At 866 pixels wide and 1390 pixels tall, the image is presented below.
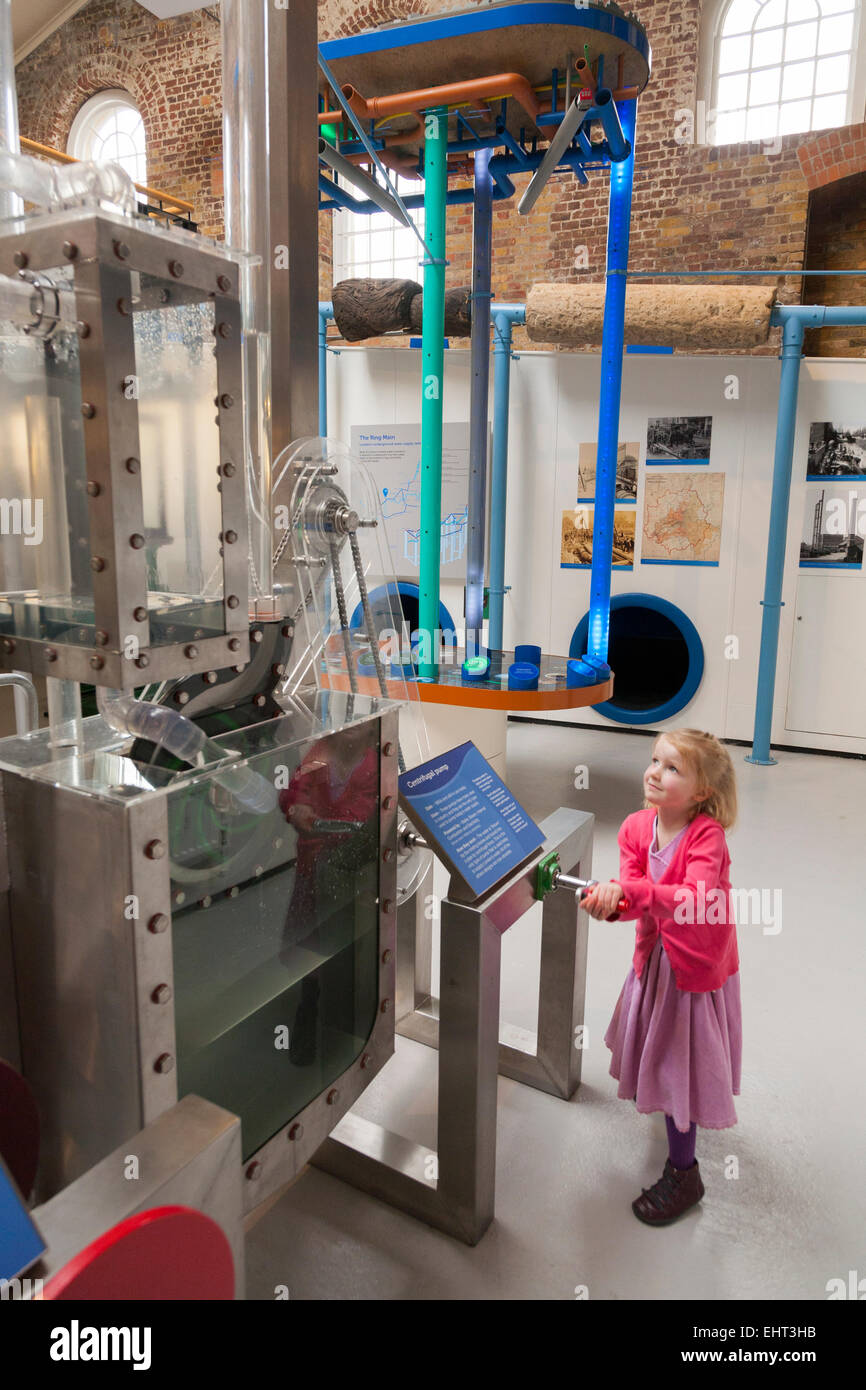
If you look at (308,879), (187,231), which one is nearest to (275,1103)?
(308,879)

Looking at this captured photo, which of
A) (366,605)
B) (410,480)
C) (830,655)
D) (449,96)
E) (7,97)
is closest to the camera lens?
(7,97)

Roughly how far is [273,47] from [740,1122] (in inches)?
97.8

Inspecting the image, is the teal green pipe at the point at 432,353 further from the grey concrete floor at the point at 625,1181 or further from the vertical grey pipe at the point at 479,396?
the grey concrete floor at the point at 625,1181

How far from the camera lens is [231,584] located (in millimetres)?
1204

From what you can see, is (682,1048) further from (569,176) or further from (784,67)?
(784,67)

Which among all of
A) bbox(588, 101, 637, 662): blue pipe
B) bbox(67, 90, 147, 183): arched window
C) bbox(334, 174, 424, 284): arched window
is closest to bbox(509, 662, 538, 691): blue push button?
bbox(588, 101, 637, 662): blue pipe

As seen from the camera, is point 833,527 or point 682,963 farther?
point 833,527

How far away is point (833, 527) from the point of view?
529cm

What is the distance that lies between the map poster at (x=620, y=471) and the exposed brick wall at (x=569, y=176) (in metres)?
1.09

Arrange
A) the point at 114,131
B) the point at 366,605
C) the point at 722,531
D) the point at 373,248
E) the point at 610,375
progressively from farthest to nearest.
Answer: the point at 114,131 < the point at 373,248 < the point at 722,531 < the point at 610,375 < the point at 366,605

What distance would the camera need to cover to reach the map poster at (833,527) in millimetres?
5242

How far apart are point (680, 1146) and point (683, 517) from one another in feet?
14.2

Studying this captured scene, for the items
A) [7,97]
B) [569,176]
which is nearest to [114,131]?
[569,176]

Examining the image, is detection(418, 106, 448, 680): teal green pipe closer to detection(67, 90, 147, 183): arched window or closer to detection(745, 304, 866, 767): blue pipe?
detection(745, 304, 866, 767): blue pipe
